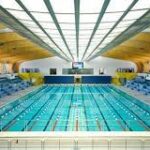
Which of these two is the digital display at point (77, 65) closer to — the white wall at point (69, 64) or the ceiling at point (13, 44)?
the white wall at point (69, 64)

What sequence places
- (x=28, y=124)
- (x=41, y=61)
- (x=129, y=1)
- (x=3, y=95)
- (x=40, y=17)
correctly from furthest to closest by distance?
1. (x=41, y=61)
2. (x=3, y=95)
3. (x=28, y=124)
4. (x=40, y=17)
5. (x=129, y=1)

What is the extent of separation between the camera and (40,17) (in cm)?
623

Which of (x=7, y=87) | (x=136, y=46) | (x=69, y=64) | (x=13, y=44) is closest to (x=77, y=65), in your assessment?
(x=69, y=64)

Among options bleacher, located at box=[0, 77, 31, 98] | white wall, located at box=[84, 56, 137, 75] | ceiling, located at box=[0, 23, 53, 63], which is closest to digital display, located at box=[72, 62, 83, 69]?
white wall, located at box=[84, 56, 137, 75]

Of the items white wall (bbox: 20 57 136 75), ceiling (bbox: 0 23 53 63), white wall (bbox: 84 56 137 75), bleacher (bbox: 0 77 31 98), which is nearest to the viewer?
ceiling (bbox: 0 23 53 63)

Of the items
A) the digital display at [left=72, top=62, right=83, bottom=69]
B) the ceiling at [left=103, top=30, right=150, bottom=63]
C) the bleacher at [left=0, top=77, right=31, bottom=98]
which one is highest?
the ceiling at [left=103, top=30, right=150, bottom=63]

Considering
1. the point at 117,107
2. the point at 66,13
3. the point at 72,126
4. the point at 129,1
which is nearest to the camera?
the point at 129,1

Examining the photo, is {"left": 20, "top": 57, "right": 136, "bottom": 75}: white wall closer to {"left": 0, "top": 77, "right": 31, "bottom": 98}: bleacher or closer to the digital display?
the digital display

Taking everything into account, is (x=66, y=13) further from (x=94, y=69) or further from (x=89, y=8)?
(x=94, y=69)

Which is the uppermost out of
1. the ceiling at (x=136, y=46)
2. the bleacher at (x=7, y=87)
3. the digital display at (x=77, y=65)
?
the ceiling at (x=136, y=46)

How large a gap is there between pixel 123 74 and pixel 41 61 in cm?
1236

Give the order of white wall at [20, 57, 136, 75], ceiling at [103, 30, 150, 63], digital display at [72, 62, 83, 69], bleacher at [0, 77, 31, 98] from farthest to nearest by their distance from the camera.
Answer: digital display at [72, 62, 83, 69] < white wall at [20, 57, 136, 75] < bleacher at [0, 77, 31, 98] < ceiling at [103, 30, 150, 63]

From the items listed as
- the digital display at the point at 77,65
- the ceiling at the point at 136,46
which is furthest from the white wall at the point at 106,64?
the ceiling at the point at 136,46

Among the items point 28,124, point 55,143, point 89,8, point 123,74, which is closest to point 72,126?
point 28,124
